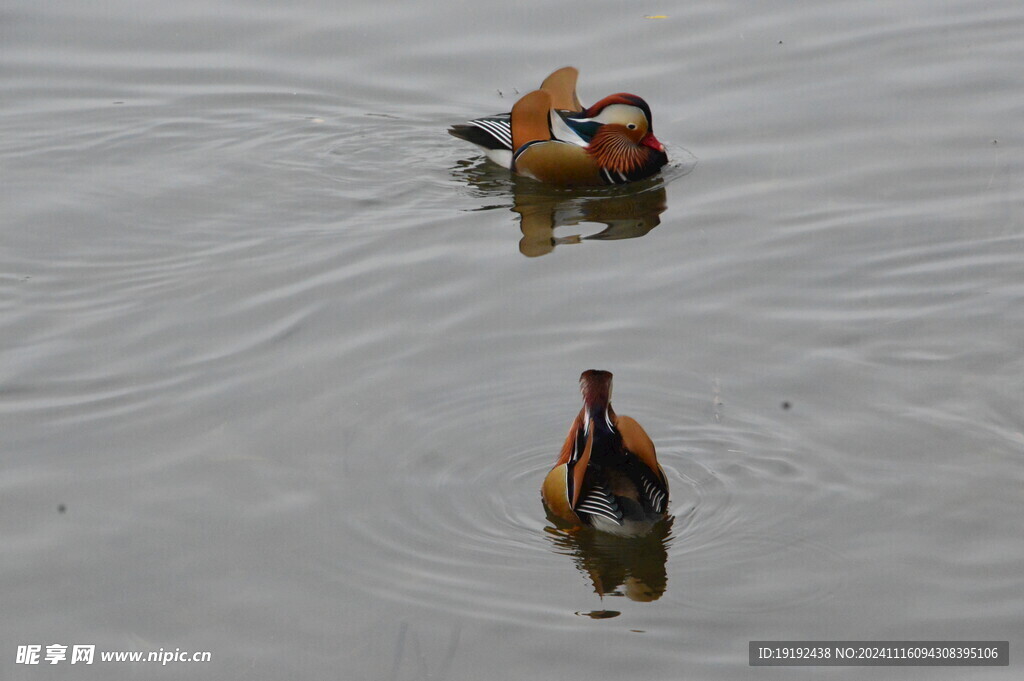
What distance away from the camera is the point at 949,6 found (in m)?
14.6

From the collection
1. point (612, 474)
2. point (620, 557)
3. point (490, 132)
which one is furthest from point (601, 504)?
point (490, 132)

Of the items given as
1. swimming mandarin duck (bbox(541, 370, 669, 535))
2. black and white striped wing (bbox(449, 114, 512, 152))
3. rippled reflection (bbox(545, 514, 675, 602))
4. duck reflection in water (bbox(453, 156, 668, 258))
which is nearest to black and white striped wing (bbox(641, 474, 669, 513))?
swimming mandarin duck (bbox(541, 370, 669, 535))

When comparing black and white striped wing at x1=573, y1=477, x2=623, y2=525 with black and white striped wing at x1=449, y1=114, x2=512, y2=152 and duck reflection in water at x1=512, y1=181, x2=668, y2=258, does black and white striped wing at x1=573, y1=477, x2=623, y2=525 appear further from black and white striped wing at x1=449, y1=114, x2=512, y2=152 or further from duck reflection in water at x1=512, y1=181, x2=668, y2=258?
black and white striped wing at x1=449, y1=114, x2=512, y2=152

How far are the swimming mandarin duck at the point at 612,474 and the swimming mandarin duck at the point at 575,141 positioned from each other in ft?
16.1

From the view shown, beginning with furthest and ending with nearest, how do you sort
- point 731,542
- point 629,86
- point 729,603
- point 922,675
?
point 629,86
point 731,542
point 729,603
point 922,675

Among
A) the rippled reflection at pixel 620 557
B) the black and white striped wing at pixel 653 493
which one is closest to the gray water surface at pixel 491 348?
the rippled reflection at pixel 620 557

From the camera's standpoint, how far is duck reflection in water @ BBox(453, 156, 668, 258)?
1070 centimetres

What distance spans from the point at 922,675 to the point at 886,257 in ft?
13.5

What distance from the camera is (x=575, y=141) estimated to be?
11930 mm

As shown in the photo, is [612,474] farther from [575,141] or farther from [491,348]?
[575,141]

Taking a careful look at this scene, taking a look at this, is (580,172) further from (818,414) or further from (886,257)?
(818,414)

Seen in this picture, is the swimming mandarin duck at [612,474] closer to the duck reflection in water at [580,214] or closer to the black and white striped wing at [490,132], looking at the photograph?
the duck reflection in water at [580,214]

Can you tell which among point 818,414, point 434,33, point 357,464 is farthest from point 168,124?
point 818,414

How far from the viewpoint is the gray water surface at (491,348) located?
655cm
